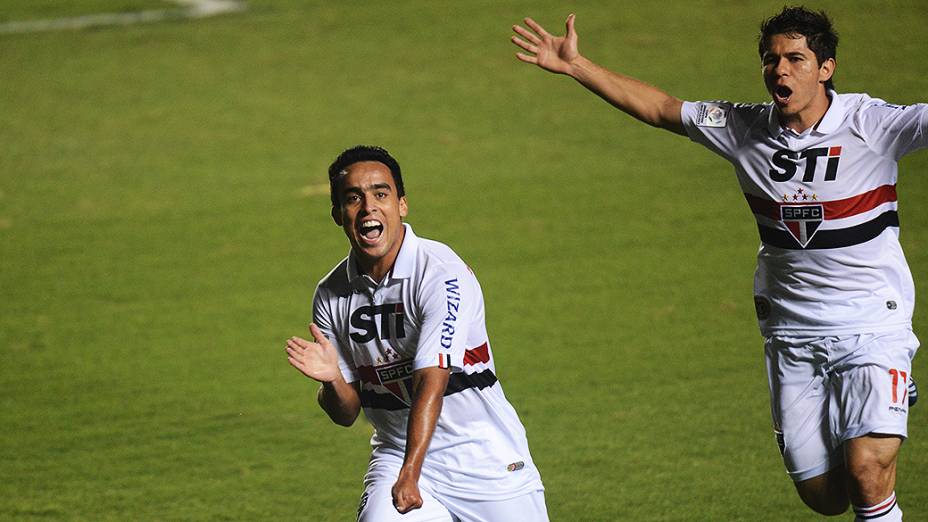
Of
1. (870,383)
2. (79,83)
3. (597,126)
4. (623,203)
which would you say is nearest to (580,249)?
(623,203)

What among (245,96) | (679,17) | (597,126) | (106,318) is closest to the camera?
(106,318)

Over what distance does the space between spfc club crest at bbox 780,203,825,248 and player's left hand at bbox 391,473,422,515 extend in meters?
1.64

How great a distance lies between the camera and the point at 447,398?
4062 millimetres

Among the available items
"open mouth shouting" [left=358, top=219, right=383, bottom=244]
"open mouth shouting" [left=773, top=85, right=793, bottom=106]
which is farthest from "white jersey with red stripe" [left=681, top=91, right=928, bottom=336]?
"open mouth shouting" [left=358, top=219, right=383, bottom=244]

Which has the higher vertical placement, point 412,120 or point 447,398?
point 412,120

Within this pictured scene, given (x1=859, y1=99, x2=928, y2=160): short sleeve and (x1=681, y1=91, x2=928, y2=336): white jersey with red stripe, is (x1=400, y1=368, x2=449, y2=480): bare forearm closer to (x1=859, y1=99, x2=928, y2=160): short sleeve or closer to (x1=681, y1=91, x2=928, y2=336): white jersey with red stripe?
(x1=681, y1=91, x2=928, y2=336): white jersey with red stripe

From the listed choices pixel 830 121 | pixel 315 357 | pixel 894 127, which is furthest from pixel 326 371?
pixel 894 127

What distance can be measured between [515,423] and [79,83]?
1039cm

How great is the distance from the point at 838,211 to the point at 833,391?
0.63 m

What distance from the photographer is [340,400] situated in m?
4.06

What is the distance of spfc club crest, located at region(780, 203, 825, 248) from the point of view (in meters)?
4.35

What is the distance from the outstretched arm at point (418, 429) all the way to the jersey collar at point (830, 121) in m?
1.52

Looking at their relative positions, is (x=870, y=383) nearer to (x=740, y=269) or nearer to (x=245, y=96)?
(x=740, y=269)

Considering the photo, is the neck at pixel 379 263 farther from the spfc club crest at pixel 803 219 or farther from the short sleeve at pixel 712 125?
the spfc club crest at pixel 803 219
